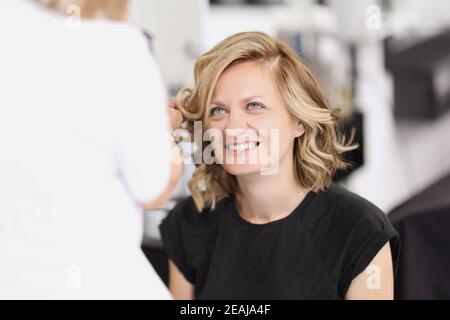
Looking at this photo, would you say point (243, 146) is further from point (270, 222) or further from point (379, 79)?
point (379, 79)

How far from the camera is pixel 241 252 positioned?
3.57ft

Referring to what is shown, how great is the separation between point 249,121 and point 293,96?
0.07 meters

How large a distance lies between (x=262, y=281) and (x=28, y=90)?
45 cm

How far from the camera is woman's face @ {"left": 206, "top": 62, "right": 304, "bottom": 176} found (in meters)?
0.98

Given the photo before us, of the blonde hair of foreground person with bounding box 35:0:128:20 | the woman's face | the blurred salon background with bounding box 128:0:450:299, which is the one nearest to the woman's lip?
the woman's face

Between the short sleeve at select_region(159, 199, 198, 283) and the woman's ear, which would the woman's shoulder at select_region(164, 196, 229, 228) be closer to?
the short sleeve at select_region(159, 199, 198, 283)

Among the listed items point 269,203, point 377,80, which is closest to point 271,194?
point 269,203

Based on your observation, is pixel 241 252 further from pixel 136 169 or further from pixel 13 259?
pixel 13 259

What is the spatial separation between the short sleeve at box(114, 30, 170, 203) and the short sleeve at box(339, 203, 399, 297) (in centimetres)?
29

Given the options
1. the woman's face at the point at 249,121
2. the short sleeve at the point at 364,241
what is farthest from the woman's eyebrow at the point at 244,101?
the short sleeve at the point at 364,241

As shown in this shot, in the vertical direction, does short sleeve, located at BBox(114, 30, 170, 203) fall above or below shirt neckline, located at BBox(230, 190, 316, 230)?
→ above

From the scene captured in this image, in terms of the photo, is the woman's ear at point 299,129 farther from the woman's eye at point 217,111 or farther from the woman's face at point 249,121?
the woman's eye at point 217,111

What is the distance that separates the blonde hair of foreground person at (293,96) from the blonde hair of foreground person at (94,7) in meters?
0.14

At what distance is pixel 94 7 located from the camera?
0.98 m
